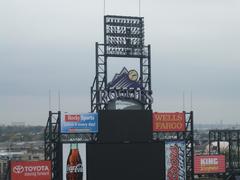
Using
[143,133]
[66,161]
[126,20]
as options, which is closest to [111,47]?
[126,20]

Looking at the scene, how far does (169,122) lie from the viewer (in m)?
31.3

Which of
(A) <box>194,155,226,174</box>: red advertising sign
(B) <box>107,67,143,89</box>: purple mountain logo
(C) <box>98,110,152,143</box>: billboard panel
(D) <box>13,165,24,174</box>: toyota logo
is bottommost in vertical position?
(A) <box>194,155,226,174</box>: red advertising sign

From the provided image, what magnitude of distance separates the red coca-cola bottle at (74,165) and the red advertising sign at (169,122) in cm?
480

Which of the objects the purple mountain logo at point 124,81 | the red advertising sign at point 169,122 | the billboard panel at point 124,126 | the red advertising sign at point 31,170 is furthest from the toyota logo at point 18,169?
the red advertising sign at point 169,122

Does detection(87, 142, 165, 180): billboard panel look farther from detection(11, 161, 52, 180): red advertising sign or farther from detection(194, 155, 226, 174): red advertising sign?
detection(194, 155, 226, 174): red advertising sign

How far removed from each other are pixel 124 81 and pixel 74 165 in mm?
6043

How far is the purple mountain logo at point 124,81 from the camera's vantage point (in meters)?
31.6

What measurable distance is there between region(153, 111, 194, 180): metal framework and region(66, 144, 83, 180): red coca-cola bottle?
490 centimetres

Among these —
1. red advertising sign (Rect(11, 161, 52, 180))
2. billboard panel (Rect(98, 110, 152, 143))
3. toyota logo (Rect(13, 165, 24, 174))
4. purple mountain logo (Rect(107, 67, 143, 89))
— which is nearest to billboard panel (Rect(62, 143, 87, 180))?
red advertising sign (Rect(11, 161, 52, 180))

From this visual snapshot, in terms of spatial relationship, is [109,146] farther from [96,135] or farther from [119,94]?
[119,94]

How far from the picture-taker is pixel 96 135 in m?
29.6

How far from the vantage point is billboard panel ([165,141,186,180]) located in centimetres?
3064

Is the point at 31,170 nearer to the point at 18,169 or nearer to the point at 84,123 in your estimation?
the point at 18,169

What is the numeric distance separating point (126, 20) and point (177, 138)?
8.15 metres
